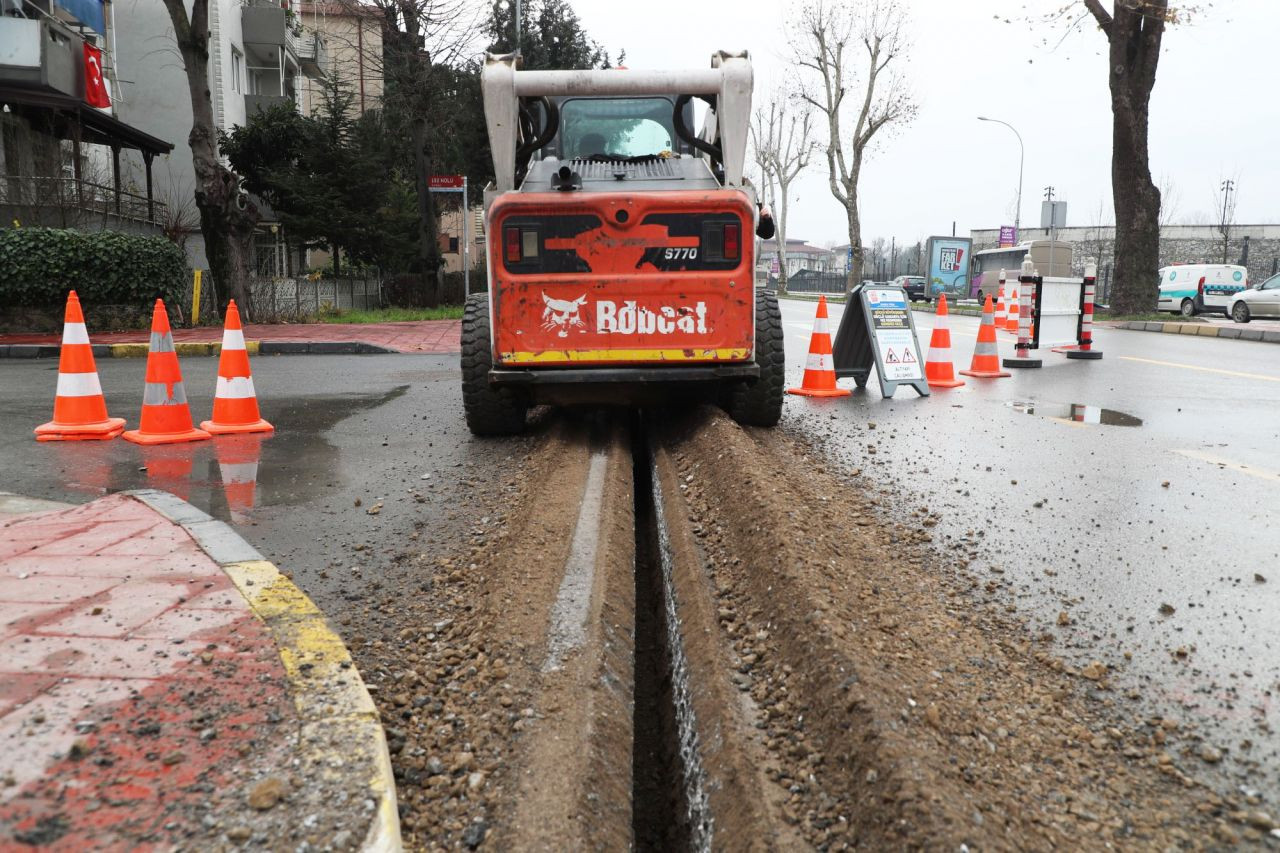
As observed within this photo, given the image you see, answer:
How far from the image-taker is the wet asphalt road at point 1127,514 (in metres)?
2.70

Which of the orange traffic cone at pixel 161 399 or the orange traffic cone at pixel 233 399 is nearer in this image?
the orange traffic cone at pixel 161 399

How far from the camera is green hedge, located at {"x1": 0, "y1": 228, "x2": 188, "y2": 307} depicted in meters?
14.3

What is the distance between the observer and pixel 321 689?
2.38 m

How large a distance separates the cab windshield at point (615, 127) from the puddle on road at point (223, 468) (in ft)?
8.94

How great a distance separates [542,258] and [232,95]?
27.0m

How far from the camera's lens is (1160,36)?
2083 centimetres

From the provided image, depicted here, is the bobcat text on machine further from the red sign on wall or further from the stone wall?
the stone wall

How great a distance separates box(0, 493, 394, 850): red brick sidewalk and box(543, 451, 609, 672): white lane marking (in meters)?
0.63

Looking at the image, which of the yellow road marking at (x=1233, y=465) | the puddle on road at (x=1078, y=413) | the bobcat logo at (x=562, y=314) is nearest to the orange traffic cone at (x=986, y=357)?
the puddle on road at (x=1078, y=413)

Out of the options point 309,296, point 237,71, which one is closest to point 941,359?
point 309,296

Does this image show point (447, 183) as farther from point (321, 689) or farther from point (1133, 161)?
point (321, 689)

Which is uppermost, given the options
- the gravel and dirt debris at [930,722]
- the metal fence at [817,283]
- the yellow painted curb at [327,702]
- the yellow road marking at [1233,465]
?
the metal fence at [817,283]

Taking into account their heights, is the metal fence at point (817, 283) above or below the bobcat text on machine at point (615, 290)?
above

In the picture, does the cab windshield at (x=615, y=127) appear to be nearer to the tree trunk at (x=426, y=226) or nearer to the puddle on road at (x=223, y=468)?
the puddle on road at (x=223, y=468)
